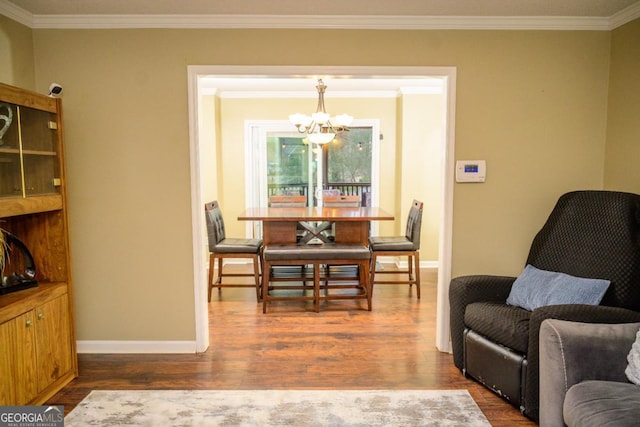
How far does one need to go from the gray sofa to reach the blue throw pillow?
38cm

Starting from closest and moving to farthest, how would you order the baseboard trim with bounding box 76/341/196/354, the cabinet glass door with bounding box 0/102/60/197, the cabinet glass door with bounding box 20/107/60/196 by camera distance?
the cabinet glass door with bounding box 0/102/60/197 → the cabinet glass door with bounding box 20/107/60/196 → the baseboard trim with bounding box 76/341/196/354

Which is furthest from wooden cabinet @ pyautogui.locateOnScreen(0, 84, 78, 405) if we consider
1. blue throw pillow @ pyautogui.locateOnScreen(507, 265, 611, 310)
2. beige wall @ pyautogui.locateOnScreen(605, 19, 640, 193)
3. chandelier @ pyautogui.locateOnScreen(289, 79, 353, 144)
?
beige wall @ pyautogui.locateOnScreen(605, 19, 640, 193)

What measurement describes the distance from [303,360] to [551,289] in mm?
1683

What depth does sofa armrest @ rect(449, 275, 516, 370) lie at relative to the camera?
2822 mm

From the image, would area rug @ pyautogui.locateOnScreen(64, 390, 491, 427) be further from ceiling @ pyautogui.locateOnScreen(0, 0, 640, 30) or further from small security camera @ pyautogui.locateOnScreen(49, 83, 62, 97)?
ceiling @ pyautogui.locateOnScreen(0, 0, 640, 30)

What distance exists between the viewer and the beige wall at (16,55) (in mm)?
2715

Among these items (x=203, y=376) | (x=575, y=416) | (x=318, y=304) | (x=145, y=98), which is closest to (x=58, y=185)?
(x=145, y=98)

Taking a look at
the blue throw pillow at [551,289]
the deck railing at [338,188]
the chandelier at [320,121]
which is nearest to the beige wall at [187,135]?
the blue throw pillow at [551,289]

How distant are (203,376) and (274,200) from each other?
303 centimetres

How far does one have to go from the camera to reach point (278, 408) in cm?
244

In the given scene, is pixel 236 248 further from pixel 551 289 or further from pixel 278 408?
pixel 551 289

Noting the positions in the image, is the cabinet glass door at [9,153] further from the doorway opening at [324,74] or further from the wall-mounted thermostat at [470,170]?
the wall-mounted thermostat at [470,170]

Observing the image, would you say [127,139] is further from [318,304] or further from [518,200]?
[518,200]

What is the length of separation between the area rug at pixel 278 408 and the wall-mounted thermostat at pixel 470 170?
1.42 m
